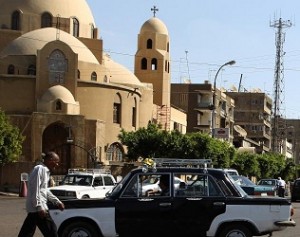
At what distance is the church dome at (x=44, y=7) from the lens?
78.5 meters

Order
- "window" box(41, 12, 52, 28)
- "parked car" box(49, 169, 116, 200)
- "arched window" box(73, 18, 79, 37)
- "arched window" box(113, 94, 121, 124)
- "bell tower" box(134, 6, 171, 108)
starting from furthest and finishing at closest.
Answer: "bell tower" box(134, 6, 171, 108), "arched window" box(73, 18, 79, 37), "window" box(41, 12, 52, 28), "arched window" box(113, 94, 121, 124), "parked car" box(49, 169, 116, 200)

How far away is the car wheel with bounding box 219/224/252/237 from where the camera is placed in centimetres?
1306

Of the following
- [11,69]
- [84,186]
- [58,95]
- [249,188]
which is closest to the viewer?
[84,186]

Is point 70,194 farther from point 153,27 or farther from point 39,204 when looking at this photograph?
point 153,27

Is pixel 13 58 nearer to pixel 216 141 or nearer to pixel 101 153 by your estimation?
pixel 101 153

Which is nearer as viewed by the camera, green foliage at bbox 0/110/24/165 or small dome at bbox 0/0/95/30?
green foliage at bbox 0/110/24/165

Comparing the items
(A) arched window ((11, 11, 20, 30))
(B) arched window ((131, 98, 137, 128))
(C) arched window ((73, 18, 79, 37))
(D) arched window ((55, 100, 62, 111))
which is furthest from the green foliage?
(C) arched window ((73, 18, 79, 37))

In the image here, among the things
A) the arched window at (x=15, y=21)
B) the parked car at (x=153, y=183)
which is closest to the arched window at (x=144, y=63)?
the arched window at (x=15, y=21)

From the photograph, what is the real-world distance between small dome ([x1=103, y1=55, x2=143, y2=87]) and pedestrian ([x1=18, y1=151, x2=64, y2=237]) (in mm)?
66713

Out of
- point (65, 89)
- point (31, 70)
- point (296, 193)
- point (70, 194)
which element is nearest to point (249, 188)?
point (70, 194)

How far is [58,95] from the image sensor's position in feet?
216

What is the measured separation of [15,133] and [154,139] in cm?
1223

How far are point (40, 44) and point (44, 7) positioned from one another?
8565 mm

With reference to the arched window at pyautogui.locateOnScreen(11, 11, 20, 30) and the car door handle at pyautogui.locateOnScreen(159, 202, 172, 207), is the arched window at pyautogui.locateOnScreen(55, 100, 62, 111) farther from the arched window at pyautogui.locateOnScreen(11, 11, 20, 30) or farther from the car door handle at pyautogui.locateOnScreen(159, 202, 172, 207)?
the car door handle at pyautogui.locateOnScreen(159, 202, 172, 207)
